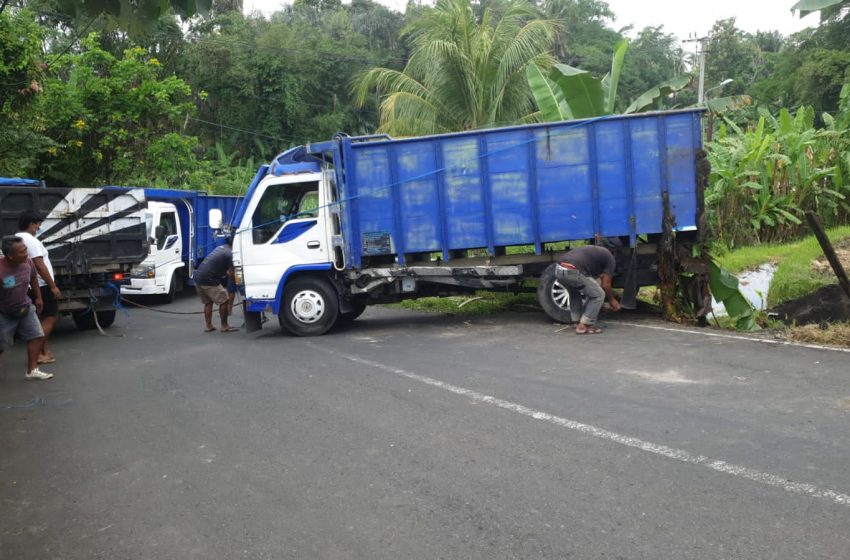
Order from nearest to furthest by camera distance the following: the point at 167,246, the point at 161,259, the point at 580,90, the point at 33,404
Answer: the point at 33,404 < the point at 580,90 < the point at 161,259 < the point at 167,246

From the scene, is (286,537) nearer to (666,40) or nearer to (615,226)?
(615,226)

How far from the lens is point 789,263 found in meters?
12.0

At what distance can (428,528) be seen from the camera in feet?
12.8

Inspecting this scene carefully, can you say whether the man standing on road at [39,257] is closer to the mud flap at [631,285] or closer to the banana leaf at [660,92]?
the mud flap at [631,285]

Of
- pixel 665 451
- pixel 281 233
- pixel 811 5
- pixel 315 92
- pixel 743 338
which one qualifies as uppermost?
pixel 315 92

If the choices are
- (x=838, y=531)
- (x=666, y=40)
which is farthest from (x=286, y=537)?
(x=666, y=40)

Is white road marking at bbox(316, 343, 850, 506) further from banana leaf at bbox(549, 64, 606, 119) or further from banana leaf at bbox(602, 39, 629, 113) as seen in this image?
banana leaf at bbox(602, 39, 629, 113)

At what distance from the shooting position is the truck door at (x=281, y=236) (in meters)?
10.4

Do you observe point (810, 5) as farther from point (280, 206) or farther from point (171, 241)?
point (171, 241)

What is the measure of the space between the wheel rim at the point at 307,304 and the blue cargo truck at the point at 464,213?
0.05ft

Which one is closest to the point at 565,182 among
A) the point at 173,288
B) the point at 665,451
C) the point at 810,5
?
the point at 665,451

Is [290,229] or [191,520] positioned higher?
[290,229]

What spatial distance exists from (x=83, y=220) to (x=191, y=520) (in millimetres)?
8889

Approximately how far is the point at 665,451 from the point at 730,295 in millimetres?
5536
